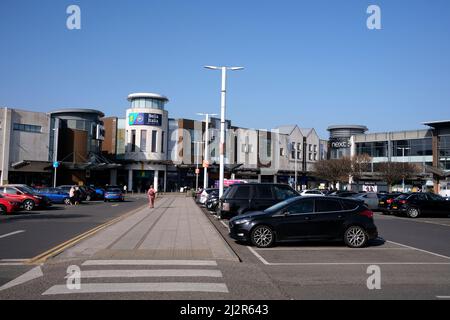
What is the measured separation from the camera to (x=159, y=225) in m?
18.1

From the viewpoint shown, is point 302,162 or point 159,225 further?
point 302,162

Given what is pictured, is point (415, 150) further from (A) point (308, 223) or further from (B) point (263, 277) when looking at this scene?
(B) point (263, 277)

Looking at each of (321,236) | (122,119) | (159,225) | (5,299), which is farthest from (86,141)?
(5,299)

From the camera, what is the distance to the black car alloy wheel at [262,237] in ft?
42.1

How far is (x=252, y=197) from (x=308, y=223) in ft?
16.5

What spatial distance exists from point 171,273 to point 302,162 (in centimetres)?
8544

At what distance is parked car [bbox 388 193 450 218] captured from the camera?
27.7 m

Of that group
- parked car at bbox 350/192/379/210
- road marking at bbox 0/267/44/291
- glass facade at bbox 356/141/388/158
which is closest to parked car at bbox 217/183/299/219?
road marking at bbox 0/267/44/291

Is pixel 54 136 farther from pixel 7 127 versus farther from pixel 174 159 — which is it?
pixel 174 159

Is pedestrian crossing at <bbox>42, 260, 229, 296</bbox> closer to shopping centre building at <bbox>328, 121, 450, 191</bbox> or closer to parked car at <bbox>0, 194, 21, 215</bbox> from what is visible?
parked car at <bbox>0, 194, 21, 215</bbox>

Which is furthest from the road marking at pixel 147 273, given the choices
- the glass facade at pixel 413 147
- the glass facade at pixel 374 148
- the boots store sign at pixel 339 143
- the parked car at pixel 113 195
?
the boots store sign at pixel 339 143

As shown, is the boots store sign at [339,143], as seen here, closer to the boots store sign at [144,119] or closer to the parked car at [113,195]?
the boots store sign at [144,119]

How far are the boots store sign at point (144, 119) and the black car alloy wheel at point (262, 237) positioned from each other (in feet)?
199

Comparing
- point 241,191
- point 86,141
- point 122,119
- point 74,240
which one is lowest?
point 74,240
